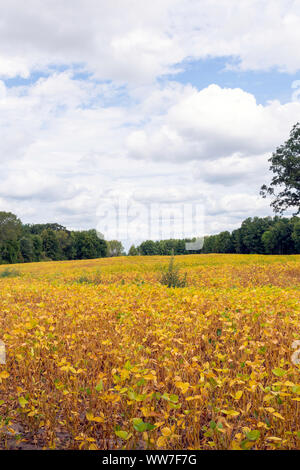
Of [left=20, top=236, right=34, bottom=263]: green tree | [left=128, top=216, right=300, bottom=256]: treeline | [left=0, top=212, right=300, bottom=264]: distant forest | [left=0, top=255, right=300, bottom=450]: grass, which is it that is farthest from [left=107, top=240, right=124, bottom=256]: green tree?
[left=0, top=255, right=300, bottom=450]: grass

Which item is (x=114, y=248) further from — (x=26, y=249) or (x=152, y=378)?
(x=152, y=378)

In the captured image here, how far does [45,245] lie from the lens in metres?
79.4

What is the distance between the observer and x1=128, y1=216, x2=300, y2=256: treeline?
72.8 m

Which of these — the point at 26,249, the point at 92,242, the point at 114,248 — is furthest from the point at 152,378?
the point at 114,248

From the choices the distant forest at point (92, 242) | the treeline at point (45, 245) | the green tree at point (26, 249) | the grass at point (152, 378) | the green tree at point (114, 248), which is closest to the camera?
the grass at point (152, 378)

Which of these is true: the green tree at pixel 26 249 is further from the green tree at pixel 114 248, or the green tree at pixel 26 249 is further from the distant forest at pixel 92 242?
the green tree at pixel 114 248

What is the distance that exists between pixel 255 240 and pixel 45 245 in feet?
163

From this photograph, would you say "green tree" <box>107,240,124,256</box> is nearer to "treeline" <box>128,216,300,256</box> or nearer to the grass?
"treeline" <box>128,216,300,256</box>


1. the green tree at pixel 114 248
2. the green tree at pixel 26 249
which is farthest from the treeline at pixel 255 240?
the green tree at pixel 26 249

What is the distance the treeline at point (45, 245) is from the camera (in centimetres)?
6388

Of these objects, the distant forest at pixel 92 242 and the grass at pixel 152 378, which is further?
the distant forest at pixel 92 242

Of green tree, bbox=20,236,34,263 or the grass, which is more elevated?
green tree, bbox=20,236,34,263

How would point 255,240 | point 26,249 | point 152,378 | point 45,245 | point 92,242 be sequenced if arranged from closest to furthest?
point 152,378 → point 26,249 → point 92,242 → point 45,245 → point 255,240
